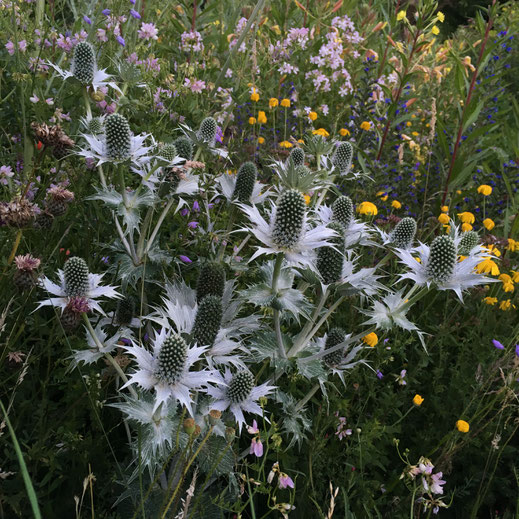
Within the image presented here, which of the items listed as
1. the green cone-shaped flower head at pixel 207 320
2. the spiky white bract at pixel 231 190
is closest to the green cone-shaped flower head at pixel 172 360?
the green cone-shaped flower head at pixel 207 320

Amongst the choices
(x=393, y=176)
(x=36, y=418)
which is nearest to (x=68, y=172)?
(x=36, y=418)

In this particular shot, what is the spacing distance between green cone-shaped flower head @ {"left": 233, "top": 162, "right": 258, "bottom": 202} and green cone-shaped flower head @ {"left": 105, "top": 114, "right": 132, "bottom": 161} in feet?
1.57

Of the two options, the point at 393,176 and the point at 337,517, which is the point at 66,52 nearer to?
the point at 393,176

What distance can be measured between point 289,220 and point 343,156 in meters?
1.11

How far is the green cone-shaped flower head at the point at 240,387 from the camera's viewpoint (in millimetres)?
1818

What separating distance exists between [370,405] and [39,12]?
3333mm

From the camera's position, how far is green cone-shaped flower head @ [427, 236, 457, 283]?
6.73ft

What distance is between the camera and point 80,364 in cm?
225

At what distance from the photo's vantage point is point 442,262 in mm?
2051

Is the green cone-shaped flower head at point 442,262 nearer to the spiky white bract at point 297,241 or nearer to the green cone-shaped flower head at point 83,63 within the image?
the spiky white bract at point 297,241

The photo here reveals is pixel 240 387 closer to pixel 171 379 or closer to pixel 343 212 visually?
pixel 171 379

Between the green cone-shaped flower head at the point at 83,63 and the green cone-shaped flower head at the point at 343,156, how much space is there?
1216 mm

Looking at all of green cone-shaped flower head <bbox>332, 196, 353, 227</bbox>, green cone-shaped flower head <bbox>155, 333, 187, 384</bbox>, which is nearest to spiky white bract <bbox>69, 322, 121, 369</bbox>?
green cone-shaped flower head <bbox>155, 333, 187, 384</bbox>

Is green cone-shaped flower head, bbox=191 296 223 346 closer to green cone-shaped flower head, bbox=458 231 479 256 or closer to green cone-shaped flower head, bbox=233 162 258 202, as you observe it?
green cone-shaped flower head, bbox=233 162 258 202
